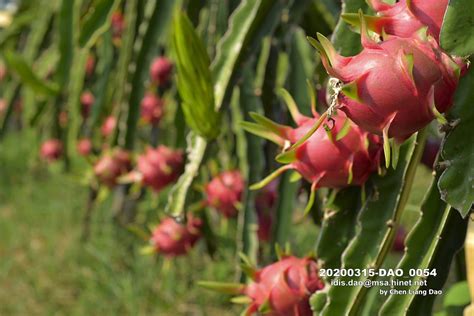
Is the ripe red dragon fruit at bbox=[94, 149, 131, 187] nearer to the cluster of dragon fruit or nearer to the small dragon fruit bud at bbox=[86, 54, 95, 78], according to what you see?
the small dragon fruit bud at bbox=[86, 54, 95, 78]

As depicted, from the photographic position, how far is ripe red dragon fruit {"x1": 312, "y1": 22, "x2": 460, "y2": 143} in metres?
0.49

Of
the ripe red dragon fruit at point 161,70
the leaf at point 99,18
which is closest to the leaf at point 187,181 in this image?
the leaf at point 99,18

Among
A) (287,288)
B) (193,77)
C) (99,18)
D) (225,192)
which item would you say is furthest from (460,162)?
(225,192)

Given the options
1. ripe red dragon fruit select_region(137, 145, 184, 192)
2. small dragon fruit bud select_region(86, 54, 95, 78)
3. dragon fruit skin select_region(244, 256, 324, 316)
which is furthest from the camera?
small dragon fruit bud select_region(86, 54, 95, 78)

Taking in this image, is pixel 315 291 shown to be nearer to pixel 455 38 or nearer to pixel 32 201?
pixel 455 38

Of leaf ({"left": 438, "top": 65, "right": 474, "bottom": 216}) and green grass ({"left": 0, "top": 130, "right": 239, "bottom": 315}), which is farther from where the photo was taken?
green grass ({"left": 0, "top": 130, "right": 239, "bottom": 315})

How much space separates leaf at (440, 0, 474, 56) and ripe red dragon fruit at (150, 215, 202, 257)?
3.73 feet

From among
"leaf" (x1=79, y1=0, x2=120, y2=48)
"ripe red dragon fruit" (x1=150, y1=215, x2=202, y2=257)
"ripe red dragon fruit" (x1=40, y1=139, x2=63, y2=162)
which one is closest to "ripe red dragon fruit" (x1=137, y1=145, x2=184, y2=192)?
"ripe red dragon fruit" (x1=150, y1=215, x2=202, y2=257)

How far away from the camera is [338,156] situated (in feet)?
2.09

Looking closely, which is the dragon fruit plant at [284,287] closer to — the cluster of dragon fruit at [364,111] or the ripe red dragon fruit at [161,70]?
the cluster of dragon fruit at [364,111]

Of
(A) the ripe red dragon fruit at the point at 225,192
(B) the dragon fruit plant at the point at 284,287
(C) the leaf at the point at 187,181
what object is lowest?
(A) the ripe red dragon fruit at the point at 225,192

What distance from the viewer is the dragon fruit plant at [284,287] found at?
77 cm

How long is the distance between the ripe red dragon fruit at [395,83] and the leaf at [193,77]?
13.6 inches

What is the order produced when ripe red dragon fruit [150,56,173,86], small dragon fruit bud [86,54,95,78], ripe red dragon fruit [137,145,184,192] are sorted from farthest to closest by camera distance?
small dragon fruit bud [86,54,95,78] < ripe red dragon fruit [150,56,173,86] < ripe red dragon fruit [137,145,184,192]
